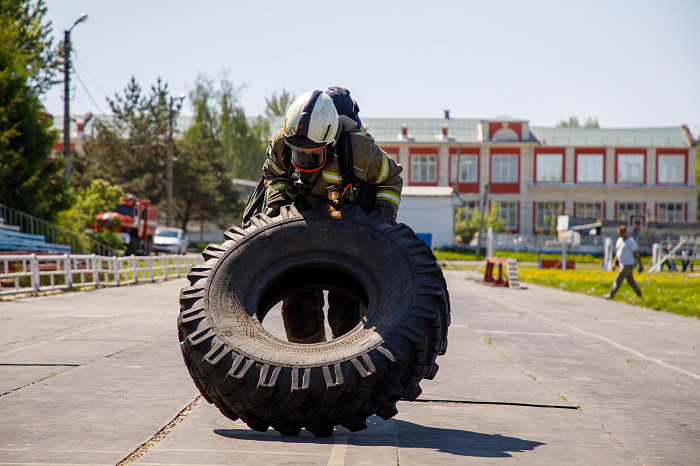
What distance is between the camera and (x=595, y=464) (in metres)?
3.90

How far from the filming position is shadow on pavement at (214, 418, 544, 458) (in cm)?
414

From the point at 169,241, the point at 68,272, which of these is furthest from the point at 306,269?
the point at 169,241

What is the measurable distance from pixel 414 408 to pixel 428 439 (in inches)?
40.0

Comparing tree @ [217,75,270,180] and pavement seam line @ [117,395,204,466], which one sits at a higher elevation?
tree @ [217,75,270,180]

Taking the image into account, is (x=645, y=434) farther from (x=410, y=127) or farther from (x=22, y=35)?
(x=410, y=127)

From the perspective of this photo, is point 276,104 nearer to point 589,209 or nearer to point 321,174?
point 589,209

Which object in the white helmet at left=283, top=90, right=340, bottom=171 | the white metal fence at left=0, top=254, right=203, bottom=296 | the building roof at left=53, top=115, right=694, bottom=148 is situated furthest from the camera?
the building roof at left=53, top=115, right=694, bottom=148

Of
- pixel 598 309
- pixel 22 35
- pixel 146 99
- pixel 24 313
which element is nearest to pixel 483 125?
pixel 146 99

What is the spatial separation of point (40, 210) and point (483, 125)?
164ft

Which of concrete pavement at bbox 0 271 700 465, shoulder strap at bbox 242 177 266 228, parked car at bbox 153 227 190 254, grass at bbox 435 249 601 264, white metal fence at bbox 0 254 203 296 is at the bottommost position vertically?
grass at bbox 435 249 601 264

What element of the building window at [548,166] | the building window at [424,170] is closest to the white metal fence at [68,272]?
the building window at [424,170]

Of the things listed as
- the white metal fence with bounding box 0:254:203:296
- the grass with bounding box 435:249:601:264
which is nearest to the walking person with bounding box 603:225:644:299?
the white metal fence with bounding box 0:254:203:296

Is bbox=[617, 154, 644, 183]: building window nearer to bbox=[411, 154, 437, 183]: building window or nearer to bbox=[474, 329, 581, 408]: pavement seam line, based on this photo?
bbox=[411, 154, 437, 183]: building window

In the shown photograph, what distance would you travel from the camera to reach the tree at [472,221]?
65.5 metres
